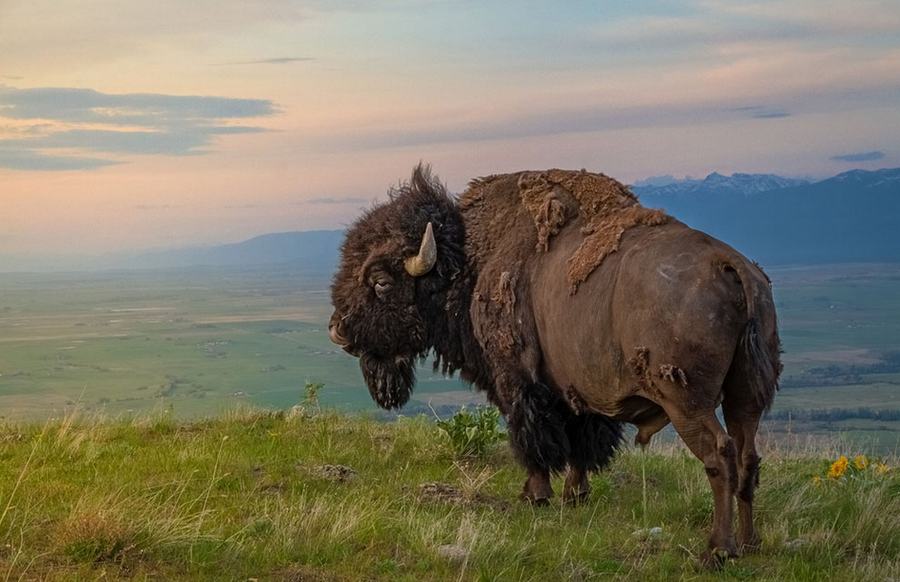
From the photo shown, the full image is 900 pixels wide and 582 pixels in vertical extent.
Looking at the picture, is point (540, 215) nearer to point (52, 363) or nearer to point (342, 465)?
point (342, 465)

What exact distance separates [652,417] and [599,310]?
981 millimetres

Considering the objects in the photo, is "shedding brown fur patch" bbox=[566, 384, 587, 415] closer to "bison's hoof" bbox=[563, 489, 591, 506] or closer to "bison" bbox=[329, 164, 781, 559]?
"bison" bbox=[329, 164, 781, 559]

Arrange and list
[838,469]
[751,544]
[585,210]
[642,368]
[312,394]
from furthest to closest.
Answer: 1. [312,394]
2. [838,469]
3. [585,210]
4. [751,544]
5. [642,368]

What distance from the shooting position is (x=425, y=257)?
9.02 metres

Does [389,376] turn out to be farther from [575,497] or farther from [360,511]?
[360,511]

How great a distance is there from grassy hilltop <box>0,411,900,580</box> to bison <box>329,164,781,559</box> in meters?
0.52

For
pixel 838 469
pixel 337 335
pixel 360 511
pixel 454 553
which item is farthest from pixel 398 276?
pixel 838 469

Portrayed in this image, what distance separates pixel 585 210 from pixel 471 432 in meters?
2.66

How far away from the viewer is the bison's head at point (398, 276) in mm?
9188

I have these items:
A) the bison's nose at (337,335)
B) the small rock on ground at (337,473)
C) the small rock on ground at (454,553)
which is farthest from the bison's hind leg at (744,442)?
the bison's nose at (337,335)

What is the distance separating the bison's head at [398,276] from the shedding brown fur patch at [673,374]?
2.90 meters

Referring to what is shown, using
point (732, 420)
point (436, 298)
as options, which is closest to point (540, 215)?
point (436, 298)

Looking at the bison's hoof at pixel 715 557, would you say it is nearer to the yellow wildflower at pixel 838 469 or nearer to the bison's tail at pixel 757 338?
the bison's tail at pixel 757 338

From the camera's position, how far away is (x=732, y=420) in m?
6.90
